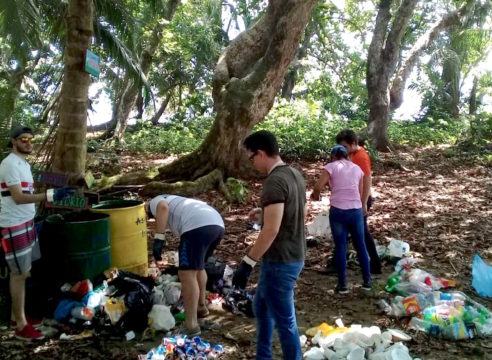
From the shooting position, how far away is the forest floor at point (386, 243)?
3783 mm

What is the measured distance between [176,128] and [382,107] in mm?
8360

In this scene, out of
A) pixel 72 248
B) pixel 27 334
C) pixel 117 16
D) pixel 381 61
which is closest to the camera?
pixel 27 334

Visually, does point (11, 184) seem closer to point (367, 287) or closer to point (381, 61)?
point (367, 287)

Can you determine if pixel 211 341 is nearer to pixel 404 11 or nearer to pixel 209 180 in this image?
pixel 209 180

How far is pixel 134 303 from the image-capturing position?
13.3 feet

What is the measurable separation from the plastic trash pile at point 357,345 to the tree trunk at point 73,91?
11.3ft

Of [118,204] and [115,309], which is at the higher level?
[118,204]

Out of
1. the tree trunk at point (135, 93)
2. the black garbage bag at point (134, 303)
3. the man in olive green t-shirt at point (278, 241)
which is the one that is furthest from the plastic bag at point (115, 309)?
the tree trunk at point (135, 93)

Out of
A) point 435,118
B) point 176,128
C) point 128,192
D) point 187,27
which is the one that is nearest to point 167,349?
point 128,192

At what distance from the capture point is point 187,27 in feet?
67.8

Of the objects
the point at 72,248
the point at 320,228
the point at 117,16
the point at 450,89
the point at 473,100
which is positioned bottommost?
the point at 320,228

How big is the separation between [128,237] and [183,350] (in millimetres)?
1654

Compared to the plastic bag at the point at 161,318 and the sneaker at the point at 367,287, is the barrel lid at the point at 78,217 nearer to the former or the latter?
the plastic bag at the point at 161,318

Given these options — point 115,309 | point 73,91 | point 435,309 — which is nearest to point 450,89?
point 435,309
